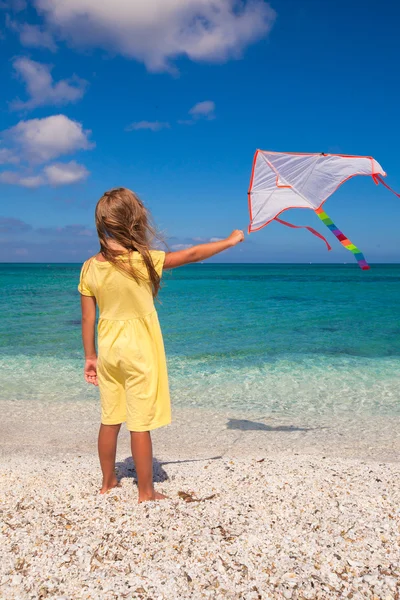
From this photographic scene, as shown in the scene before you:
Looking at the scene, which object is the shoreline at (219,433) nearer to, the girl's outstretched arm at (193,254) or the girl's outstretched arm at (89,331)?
the girl's outstretched arm at (89,331)

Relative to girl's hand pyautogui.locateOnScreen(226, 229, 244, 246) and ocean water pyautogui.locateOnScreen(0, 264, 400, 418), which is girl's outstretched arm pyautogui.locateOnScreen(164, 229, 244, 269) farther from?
ocean water pyautogui.locateOnScreen(0, 264, 400, 418)

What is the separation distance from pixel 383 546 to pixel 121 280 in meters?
2.26

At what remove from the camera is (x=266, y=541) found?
8.93 ft

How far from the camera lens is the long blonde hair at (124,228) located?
3105mm

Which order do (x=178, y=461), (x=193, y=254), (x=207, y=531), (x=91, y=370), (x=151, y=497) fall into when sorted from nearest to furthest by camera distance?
1. (x=207, y=531)
2. (x=193, y=254)
3. (x=151, y=497)
4. (x=91, y=370)
5. (x=178, y=461)

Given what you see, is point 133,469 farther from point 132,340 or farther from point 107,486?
point 132,340

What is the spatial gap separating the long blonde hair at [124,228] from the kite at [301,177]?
1.53 meters

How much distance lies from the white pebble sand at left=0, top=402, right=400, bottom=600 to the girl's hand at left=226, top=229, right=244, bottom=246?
5.98ft

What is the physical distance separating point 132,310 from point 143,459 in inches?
40.8

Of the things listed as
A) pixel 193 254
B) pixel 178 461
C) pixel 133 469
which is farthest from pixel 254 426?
pixel 193 254

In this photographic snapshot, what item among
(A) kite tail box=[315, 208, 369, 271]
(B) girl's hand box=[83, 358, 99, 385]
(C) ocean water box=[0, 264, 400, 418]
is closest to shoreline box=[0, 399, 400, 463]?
(C) ocean water box=[0, 264, 400, 418]

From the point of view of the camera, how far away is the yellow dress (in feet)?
10.3

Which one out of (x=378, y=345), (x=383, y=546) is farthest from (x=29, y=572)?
(x=378, y=345)

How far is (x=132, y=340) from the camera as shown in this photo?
314 cm
